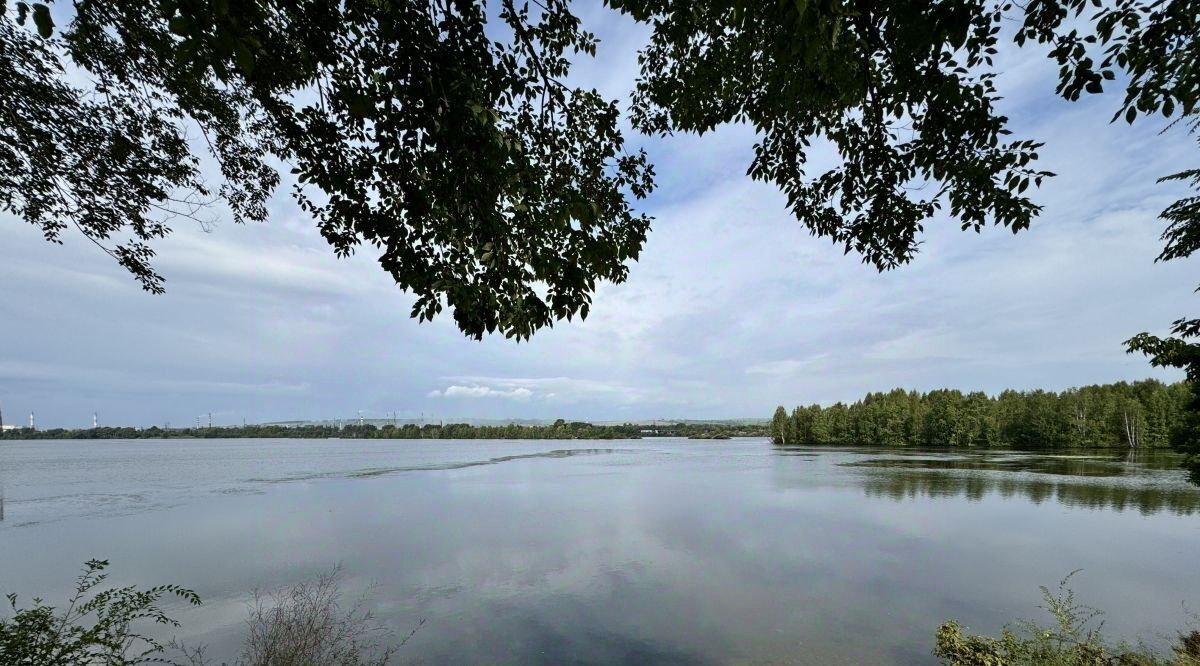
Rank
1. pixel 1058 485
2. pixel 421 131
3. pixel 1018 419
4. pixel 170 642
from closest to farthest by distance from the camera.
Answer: pixel 421 131
pixel 170 642
pixel 1058 485
pixel 1018 419

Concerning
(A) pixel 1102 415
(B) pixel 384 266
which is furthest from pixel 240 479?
(A) pixel 1102 415

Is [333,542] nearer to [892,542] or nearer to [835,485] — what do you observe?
[892,542]

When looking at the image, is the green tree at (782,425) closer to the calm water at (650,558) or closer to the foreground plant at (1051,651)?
the calm water at (650,558)

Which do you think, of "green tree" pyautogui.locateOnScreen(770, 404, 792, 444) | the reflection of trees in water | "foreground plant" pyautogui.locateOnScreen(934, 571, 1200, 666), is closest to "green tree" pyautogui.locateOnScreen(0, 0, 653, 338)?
"foreground plant" pyautogui.locateOnScreen(934, 571, 1200, 666)

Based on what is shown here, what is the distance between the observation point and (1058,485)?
89.6 feet

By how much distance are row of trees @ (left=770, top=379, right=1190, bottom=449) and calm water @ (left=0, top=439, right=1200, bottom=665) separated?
45.6 m

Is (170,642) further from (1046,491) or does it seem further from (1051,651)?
(1046,491)

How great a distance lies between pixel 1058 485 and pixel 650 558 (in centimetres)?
2685

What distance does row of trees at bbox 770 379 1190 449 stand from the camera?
5909 centimetres

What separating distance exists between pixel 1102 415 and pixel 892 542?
2779 inches

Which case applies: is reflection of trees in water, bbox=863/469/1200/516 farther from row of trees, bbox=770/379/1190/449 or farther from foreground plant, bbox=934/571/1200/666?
row of trees, bbox=770/379/1190/449

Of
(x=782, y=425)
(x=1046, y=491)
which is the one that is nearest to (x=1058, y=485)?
(x=1046, y=491)

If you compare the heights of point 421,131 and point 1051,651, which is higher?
point 421,131

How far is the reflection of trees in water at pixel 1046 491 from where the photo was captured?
68.8 feet
